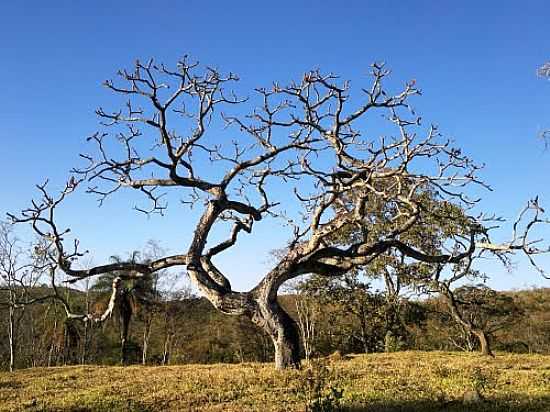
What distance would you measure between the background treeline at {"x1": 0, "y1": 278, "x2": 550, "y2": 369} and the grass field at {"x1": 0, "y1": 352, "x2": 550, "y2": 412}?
1049cm

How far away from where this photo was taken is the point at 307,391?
9414mm

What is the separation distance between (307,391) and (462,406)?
2419 mm

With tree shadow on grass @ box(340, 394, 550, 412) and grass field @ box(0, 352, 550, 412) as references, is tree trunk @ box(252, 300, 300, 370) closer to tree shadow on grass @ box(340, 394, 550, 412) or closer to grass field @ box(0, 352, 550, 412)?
grass field @ box(0, 352, 550, 412)

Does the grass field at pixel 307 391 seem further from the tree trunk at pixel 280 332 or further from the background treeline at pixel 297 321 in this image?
the background treeline at pixel 297 321

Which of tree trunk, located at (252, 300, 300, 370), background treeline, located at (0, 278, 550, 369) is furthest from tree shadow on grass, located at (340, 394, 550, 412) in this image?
background treeline, located at (0, 278, 550, 369)

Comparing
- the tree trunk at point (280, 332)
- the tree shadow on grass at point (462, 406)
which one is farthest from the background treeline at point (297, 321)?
the tree shadow on grass at point (462, 406)

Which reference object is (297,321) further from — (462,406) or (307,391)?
(462,406)

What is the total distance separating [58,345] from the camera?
3092cm

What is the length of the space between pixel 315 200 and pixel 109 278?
1882 cm

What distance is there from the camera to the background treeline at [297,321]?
27203mm

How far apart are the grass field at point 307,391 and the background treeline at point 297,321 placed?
10.5 m

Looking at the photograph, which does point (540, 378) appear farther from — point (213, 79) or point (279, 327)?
point (213, 79)

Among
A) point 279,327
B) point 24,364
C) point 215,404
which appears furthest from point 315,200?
point 24,364

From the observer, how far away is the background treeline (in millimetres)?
27203
